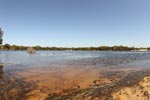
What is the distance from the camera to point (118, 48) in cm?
19075

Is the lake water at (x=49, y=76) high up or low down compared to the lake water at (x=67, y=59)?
up

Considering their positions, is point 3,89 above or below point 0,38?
below

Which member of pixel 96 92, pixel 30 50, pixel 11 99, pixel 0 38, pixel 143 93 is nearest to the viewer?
pixel 11 99

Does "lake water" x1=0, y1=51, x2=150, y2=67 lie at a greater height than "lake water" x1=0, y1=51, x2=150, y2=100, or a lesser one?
lesser

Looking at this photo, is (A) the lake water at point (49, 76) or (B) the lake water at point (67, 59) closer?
(A) the lake water at point (49, 76)

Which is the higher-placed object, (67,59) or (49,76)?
(49,76)

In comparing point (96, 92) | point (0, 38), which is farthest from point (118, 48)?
point (96, 92)

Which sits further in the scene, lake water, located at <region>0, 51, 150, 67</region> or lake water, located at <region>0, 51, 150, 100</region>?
lake water, located at <region>0, 51, 150, 67</region>

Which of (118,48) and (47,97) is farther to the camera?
A: (118,48)

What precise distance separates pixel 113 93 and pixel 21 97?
4.75 metres

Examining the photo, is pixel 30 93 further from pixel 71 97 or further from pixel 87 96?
pixel 87 96

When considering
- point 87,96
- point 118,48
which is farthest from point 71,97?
point 118,48

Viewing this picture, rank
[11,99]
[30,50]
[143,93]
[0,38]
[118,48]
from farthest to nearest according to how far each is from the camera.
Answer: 1. [118,48]
2. [30,50]
3. [0,38]
4. [143,93]
5. [11,99]

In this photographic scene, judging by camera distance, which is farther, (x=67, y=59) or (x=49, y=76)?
(x=67, y=59)
